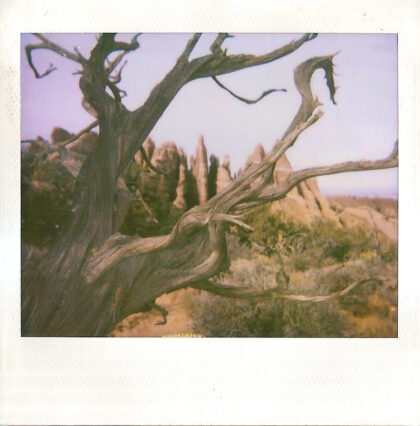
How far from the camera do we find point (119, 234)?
413cm

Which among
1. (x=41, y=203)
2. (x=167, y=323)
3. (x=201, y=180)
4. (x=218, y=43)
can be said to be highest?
(x=218, y=43)

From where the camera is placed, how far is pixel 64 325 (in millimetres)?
4129

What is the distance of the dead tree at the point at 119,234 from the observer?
4105 mm

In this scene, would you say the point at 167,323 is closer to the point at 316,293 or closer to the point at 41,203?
the point at 316,293

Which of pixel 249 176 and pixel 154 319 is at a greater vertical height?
pixel 249 176

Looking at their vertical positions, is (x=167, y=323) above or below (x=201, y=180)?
below

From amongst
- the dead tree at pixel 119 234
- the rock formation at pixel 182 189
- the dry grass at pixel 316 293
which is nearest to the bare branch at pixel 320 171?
the dead tree at pixel 119 234

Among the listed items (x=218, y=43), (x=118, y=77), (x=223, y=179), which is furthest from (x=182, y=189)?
(x=218, y=43)

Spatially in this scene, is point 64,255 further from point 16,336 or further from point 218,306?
point 218,306

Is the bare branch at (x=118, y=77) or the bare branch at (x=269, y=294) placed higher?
the bare branch at (x=118, y=77)

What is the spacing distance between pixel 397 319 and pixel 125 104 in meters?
2.37

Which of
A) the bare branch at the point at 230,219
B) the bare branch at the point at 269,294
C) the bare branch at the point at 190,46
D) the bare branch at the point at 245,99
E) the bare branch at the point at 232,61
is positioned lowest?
the bare branch at the point at 269,294

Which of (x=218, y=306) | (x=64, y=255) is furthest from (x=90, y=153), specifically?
(x=218, y=306)

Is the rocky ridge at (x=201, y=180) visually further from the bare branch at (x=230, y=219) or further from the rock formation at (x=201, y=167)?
the bare branch at (x=230, y=219)
